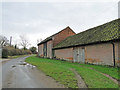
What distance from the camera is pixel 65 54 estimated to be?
65.5ft

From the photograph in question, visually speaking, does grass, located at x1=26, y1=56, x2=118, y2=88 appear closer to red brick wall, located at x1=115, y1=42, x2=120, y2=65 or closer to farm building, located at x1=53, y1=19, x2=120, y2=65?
red brick wall, located at x1=115, y1=42, x2=120, y2=65

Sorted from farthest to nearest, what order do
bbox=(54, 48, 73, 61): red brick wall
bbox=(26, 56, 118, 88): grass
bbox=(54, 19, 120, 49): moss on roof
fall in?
bbox=(54, 48, 73, 61): red brick wall
bbox=(54, 19, 120, 49): moss on roof
bbox=(26, 56, 118, 88): grass

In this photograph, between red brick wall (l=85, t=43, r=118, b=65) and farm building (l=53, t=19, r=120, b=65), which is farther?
red brick wall (l=85, t=43, r=118, b=65)

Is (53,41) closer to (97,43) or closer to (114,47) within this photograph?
(97,43)

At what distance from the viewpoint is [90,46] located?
44.4 feet

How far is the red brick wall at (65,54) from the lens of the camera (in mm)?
18188

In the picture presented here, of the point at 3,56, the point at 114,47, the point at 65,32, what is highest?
the point at 65,32

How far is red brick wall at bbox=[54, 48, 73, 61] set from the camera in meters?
18.2

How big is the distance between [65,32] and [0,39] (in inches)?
1579

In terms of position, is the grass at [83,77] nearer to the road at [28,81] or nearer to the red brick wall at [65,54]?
the road at [28,81]

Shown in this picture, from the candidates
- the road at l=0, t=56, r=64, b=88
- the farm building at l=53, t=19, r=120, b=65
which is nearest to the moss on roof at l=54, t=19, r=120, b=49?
the farm building at l=53, t=19, r=120, b=65

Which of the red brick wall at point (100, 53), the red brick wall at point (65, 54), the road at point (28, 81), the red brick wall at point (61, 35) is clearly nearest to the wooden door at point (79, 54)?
the red brick wall at point (100, 53)

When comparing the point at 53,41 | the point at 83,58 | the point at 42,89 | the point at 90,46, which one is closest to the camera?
the point at 42,89

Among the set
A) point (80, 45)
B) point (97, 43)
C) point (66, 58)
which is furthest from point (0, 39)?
point (97, 43)
